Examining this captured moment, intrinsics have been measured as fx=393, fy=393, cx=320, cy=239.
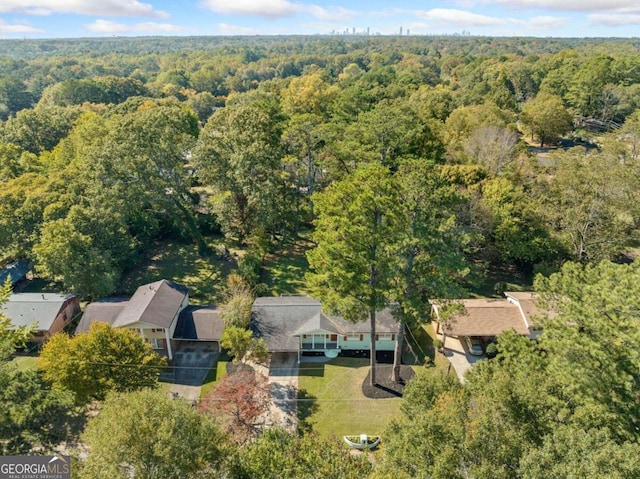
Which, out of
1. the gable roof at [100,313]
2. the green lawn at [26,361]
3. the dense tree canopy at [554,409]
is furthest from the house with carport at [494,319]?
the green lawn at [26,361]

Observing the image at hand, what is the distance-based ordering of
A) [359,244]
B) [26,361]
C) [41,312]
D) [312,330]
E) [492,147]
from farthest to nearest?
1. [492,147]
2. [41,312]
3. [26,361]
4. [312,330]
5. [359,244]

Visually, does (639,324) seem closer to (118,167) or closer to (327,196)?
(327,196)

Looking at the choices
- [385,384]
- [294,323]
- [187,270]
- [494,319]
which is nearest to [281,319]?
[294,323]

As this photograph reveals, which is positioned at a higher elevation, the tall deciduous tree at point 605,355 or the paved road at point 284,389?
the tall deciduous tree at point 605,355

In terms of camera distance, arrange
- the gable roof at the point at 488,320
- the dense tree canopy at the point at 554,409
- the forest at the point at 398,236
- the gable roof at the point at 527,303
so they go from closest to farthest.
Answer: the dense tree canopy at the point at 554,409, the forest at the point at 398,236, the gable roof at the point at 488,320, the gable roof at the point at 527,303

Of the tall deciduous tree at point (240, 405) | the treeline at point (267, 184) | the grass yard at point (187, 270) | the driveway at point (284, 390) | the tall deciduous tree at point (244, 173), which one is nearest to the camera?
the tall deciduous tree at point (240, 405)

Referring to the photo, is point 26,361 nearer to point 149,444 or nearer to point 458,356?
point 149,444

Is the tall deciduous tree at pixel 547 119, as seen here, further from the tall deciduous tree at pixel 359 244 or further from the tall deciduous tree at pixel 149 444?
the tall deciduous tree at pixel 149 444
